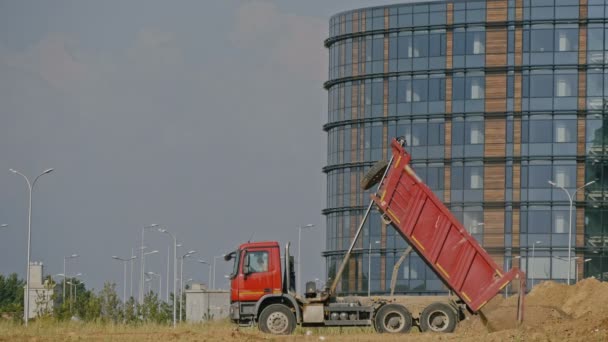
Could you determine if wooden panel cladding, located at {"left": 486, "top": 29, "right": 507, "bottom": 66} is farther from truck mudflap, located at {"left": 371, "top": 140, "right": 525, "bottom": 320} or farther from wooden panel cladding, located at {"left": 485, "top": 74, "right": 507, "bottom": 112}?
truck mudflap, located at {"left": 371, "top": 140, "right": 525, "bottom": 320}

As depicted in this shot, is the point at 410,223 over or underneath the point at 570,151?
underneath

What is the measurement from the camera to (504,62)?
3713 inches

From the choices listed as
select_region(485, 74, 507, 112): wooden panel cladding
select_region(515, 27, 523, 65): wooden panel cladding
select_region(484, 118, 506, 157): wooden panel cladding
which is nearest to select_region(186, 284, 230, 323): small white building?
select_region(484, 118, 506, 157): wooden panel cladding

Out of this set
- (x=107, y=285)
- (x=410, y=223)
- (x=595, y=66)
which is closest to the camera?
(x=410, y=223)

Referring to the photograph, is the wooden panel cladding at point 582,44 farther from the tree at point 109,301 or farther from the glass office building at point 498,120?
the tree at point 109,301

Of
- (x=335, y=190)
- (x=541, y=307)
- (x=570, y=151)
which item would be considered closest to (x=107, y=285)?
(x=335, y=190)

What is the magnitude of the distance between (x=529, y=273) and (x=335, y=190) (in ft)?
49.5

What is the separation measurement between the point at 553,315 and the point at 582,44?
54357 mm

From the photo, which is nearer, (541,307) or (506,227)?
(541,307)

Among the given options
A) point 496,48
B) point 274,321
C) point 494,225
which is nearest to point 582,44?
point 496,48

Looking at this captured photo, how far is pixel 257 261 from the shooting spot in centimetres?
4225

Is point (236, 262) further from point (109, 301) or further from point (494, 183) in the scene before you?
point (494, 183)

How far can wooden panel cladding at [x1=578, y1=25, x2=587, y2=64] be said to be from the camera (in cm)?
9312

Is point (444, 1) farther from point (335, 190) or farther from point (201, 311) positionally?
point (201, 311)
